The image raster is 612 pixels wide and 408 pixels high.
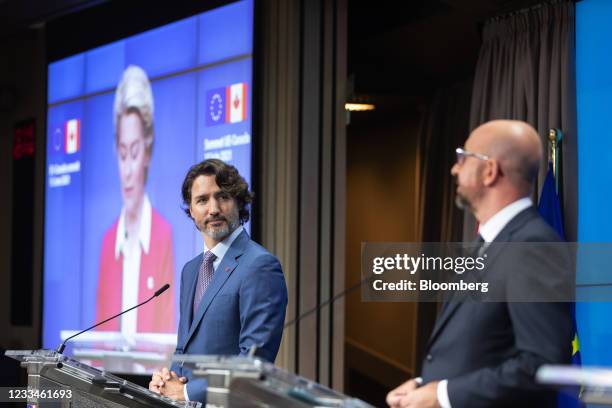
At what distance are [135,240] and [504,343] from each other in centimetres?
394

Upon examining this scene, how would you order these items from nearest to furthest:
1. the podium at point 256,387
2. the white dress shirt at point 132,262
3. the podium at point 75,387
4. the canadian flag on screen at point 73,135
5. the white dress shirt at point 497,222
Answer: the podium at point 256,387
the white dress shirt at point 497,222
the podium at point 75,387
the white dress shirt at point 132,262
the canadian flag on screen at point 73,135

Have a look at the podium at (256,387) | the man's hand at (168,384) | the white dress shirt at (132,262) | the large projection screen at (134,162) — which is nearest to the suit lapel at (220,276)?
the man's hand at (168,384)

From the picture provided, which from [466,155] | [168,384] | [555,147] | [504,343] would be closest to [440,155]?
[555,147]

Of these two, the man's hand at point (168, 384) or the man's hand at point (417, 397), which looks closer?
the man's hand at point (417, 397)

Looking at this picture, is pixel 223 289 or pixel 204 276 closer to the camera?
pixel 223 289

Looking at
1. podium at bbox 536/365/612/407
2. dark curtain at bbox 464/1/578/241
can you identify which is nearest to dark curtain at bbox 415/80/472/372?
dark curtain at bbox 464/1/578/241

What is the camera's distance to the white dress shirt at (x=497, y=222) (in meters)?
2.07

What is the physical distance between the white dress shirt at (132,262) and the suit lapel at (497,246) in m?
3.63

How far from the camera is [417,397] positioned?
2.08 metres

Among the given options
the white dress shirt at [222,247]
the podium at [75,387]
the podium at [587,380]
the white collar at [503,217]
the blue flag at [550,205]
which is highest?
the blue flag at [550,205]

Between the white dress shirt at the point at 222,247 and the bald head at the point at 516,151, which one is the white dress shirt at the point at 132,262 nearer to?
the white dress shirt at the point at 222,247

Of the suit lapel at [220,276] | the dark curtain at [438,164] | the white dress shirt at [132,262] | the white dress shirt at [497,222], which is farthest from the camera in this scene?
the dark curtain at [438,164]

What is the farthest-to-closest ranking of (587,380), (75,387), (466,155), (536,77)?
(536,77)
(75,387)
(466,155)
(587,380)

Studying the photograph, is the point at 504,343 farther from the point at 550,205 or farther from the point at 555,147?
the point at 555,147
